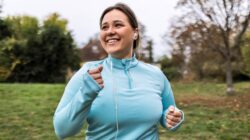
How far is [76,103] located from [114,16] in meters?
0.48

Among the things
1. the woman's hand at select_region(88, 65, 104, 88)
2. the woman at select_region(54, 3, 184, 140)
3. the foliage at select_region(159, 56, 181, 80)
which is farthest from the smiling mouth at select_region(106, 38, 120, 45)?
the foliage at select_region(159, 56, 181, 80)

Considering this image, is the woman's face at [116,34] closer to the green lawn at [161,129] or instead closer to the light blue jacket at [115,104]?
the light blue jacket at [115,104]

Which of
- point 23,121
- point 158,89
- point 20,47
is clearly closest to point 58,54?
point 20,47

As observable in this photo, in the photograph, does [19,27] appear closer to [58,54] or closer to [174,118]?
[58,54]

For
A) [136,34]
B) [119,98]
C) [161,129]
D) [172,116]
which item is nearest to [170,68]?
[161,129]

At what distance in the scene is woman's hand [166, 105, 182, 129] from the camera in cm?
197

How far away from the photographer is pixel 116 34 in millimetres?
1903

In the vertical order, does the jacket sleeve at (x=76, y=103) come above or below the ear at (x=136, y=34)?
below

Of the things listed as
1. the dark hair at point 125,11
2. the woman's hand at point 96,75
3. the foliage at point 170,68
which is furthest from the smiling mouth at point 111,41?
the foliage at point 170,68

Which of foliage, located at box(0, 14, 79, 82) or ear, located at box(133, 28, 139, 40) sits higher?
ear, located at box(133, 28, 139, 40)

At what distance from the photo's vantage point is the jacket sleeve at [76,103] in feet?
5.27

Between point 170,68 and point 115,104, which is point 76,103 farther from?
point 170,68

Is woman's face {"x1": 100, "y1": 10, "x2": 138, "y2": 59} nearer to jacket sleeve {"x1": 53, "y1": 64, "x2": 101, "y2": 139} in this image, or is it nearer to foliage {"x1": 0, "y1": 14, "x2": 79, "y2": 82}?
jacket sleeve {"x1": 53, "y1": 64, "x2": 101, "y2": 139}

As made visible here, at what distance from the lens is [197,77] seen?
3528 cm
